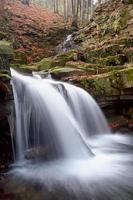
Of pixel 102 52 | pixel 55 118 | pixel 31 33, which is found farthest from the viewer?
pixel 31 33

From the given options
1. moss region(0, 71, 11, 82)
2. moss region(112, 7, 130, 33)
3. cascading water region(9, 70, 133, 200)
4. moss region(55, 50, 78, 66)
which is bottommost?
cascading water region(9, 70, 133, 200)

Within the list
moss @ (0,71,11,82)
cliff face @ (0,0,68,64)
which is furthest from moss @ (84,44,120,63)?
moss @ (0,71,11,82)

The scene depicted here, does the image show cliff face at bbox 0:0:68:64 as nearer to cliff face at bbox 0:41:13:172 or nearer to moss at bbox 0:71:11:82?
cliff face at bbox 0:41:13:172

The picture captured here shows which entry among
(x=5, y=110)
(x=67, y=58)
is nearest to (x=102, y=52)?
(x=67, y=58)

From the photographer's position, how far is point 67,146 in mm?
8938

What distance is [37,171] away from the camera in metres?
7.55

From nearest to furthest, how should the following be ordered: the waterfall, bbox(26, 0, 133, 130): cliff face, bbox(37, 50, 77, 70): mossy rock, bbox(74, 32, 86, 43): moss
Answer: the waterfall < bbox(26, 0, 133, 130): cliff face < bbox(37, 50, 77, 70): mossy rock < bbox(74, 32, 86, 43): moss

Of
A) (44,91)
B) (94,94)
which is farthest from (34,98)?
(94,94)

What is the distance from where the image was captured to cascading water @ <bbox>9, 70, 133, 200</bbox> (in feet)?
21.7

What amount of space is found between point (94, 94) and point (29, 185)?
5374 millimetres

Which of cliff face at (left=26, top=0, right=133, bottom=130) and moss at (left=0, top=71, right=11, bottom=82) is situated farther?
cliff face at (left=26, top=0, right=133, bottom=130)

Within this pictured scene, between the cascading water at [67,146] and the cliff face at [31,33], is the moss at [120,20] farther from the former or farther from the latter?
the cascading water at [67,146]

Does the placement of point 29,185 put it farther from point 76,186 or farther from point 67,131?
point 67,131

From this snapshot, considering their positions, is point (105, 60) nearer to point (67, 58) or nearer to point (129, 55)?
point (129, 55)
